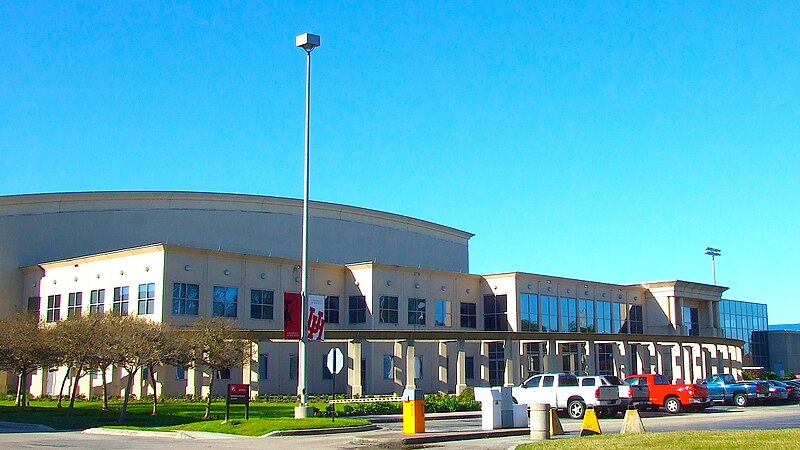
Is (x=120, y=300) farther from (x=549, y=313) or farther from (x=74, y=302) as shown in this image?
(x=549, y=313)

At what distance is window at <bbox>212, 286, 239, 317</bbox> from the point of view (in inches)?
2104

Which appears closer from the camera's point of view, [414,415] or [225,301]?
[414,415]

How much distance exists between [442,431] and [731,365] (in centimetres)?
5383

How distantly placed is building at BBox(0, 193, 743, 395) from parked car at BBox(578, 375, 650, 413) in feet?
46.0

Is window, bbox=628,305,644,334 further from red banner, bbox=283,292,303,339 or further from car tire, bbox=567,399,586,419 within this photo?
red banner, bbox=283,292,303,339

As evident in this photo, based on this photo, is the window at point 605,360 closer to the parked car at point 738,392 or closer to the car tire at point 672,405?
the parked car at point 738,392

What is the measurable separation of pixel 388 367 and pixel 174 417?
21825 mm

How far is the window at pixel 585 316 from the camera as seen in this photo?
70.1m

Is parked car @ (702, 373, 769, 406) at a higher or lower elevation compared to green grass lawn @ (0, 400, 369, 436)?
higher

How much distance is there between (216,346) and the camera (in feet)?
122

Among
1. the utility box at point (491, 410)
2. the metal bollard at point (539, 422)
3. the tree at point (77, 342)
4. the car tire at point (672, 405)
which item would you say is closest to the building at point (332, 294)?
the tree at point (77, 342)

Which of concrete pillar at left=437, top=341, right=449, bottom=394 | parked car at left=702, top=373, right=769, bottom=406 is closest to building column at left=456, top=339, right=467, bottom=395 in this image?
concrete pillar at left=437, top=341, right=449, bottom=394

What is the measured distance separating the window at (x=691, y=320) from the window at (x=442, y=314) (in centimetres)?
2586

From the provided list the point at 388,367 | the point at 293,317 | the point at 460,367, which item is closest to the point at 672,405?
the point at 460,367
